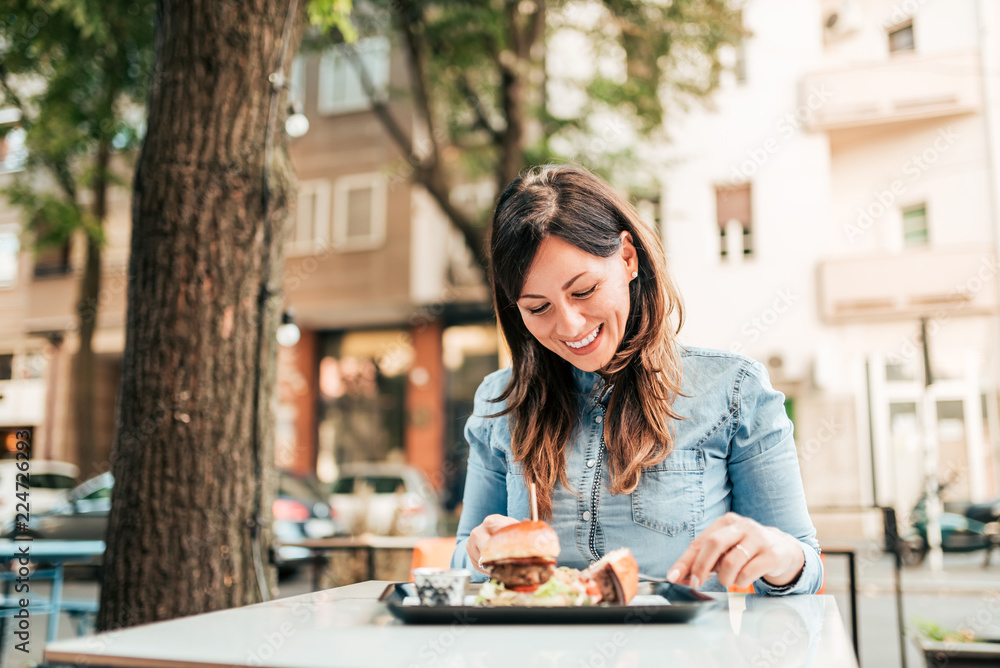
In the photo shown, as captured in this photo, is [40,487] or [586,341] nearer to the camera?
[586,341]

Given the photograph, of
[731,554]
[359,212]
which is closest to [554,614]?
[731,554]

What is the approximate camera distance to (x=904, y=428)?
603 inches

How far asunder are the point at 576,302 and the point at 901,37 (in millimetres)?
16443

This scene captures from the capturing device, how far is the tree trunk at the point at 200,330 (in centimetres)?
299

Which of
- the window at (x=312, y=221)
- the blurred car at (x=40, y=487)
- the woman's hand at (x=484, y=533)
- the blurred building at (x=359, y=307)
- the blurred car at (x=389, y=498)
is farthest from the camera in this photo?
the window at (x=312, y=221)

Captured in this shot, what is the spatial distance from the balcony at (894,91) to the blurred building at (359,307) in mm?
6739

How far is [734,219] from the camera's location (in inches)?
640

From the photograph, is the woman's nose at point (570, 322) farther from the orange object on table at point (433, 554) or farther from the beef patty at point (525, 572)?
the orange object on table at point (433, 554)

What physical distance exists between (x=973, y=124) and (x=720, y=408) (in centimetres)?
Result: 1597

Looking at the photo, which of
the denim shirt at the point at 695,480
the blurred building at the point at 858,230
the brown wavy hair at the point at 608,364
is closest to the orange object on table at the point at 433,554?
the denim shirt at the point at 695,480

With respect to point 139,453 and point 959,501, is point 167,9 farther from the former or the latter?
point 959,501

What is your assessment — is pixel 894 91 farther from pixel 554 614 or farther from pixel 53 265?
pixel 53 265

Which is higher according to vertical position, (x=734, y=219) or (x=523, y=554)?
(x=734, y=219)

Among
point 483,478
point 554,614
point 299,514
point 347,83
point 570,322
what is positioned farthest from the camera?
point 347,83
